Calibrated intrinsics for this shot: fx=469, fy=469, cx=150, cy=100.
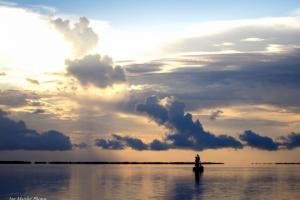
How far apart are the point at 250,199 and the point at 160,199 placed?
14.9 m

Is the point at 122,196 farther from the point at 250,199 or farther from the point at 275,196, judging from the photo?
the point at 275,196

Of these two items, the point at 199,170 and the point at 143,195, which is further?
the point at 199,170

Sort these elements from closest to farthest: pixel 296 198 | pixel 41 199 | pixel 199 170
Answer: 1. pixel 41 199
2. pixel 296 198
3. pixel 199 170

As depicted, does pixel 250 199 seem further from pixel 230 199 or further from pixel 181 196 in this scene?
pixel 181 196

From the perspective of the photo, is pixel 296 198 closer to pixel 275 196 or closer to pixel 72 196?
pixel 275 196

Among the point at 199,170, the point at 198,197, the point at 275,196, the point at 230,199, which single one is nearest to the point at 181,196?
the point at 198,197

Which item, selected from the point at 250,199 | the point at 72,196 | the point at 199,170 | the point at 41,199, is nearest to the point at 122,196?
the point at 72,196

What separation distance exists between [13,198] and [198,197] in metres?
30.8

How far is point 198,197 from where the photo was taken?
264 feet

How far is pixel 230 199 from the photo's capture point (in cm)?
7675

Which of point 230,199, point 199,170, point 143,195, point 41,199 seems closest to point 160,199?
point 143,195

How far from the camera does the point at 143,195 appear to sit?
3233 inches

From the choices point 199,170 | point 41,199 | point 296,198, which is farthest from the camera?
point 199,170

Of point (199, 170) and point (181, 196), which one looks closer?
point (181, 196)
